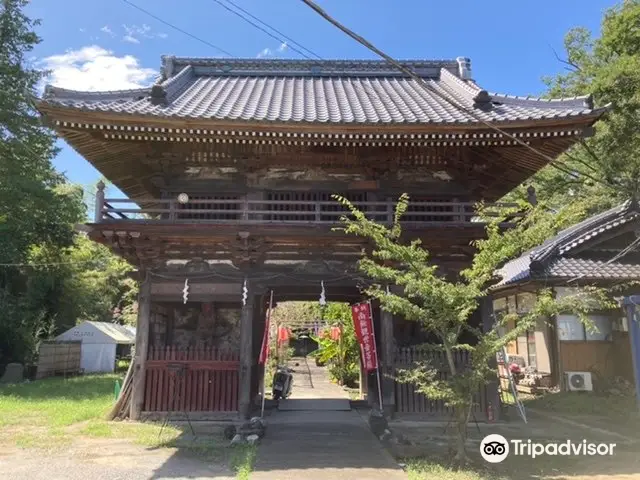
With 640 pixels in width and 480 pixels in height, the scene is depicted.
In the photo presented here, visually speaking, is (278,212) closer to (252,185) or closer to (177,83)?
(252,185)

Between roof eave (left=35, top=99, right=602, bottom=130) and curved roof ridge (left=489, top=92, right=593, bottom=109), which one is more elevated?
curved roof ridge (left=489, top=92, right=593, bottom=109)

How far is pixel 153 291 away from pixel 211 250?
1.49 m

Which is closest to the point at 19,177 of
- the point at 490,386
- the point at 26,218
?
the point at 26,218

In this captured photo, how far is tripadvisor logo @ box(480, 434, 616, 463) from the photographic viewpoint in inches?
291

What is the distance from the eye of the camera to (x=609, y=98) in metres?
16.6

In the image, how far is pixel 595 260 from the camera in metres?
13.5

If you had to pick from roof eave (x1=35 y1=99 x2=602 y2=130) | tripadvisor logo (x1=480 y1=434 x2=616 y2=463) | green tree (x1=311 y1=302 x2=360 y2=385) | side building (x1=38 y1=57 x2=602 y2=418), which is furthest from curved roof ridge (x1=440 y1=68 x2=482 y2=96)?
green tree (x1=311 y1=302 x2=360 y2=385)

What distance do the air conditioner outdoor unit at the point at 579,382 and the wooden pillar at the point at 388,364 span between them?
6.33 metres

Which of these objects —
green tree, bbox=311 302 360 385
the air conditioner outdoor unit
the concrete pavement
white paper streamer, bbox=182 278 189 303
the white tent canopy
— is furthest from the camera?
the white tent canopy

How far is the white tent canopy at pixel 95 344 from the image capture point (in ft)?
80.4

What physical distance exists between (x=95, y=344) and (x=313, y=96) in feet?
62.7

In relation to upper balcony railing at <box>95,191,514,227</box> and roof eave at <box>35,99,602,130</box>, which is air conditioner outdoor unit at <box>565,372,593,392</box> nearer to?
upper balcony railing at <box>95,191,514,227</box>

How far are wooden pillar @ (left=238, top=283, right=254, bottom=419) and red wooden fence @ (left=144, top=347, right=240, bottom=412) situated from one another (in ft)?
0.90

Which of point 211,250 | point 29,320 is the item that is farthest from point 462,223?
point 29,320
